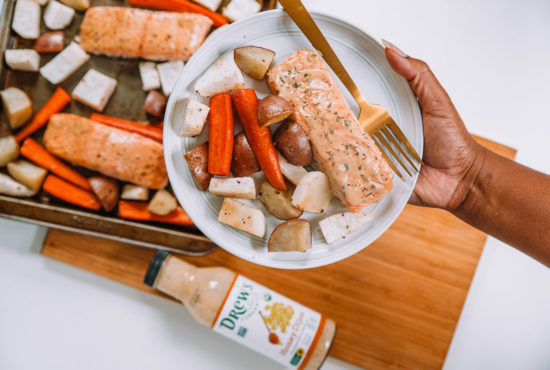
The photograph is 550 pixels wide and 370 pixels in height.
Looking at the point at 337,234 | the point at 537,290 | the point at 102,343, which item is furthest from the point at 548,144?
the point at 102,343

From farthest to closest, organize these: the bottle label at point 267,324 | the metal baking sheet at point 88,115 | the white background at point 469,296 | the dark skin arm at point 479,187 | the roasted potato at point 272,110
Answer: the white background at point 469,296, the metal baking sheet at point 88,115, the bottle label at point 267,324, the dark skin arm at point 479,187, the roasted potato at point 272,110

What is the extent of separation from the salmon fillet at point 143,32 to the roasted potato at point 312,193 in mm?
862

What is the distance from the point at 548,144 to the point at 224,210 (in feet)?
5.30

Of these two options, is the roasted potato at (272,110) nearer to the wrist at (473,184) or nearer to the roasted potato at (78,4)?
→ the wrist at (473,184)

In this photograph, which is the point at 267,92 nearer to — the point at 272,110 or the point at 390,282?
the point at 272,110

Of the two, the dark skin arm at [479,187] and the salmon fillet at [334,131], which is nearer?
the salmon fillet at [334,131]

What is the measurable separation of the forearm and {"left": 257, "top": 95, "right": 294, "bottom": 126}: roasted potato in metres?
0.84

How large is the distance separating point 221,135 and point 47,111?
1016mm

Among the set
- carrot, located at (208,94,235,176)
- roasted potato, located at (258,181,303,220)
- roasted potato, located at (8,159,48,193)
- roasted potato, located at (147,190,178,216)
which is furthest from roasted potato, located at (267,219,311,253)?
roasted potato, located at (8,159,48,193)

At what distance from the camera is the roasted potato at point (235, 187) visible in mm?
1224

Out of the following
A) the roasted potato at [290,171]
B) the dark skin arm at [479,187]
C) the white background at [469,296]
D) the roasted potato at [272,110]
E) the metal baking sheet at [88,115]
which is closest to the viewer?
the roasted potato at [272,110]

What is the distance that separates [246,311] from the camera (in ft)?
4.95

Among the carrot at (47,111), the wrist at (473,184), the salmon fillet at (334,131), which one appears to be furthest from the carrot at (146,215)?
the wrist at (473,184)

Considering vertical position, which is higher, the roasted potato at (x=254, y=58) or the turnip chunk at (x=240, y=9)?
the turnip chunk at (x=240, y=9)
